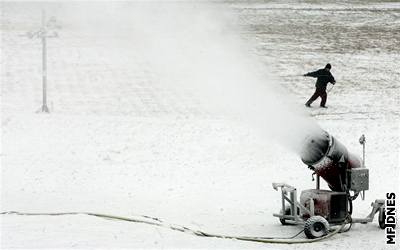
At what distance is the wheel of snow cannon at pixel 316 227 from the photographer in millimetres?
13664

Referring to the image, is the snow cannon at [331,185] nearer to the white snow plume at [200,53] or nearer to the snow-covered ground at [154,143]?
the snow-covered ground at [154,143]

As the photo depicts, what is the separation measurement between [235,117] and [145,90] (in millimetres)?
6624

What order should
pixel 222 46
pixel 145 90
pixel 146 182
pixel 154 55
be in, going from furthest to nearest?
pixel 154 55 < pixel 222 46 < pixel 145 90 < pixel 146 182

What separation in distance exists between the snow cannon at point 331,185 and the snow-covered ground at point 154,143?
0.40 m

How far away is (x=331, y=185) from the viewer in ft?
47.4

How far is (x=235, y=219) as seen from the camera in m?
15.3

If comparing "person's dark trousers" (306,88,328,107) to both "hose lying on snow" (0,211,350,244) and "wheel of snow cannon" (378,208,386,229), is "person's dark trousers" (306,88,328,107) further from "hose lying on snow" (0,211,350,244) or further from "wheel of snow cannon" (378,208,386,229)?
"hose lying on snow" (0,211,350,244)

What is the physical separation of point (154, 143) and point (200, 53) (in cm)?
1456

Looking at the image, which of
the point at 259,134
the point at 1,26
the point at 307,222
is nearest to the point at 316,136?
the point at 307,222

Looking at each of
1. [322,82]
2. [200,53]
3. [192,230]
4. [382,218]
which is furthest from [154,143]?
[200,53]

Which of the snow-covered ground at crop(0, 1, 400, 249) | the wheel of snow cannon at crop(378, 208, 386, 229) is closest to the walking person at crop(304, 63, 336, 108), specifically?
the snow-covered ground at crop(0, 1, 400, 249)

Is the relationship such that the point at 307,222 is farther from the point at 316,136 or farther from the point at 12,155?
the point at 12,155

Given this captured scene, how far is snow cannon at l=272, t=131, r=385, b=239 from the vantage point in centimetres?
1395

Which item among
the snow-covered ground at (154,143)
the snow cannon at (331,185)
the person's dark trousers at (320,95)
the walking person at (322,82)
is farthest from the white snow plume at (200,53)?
the snow cannon at (331,185)
